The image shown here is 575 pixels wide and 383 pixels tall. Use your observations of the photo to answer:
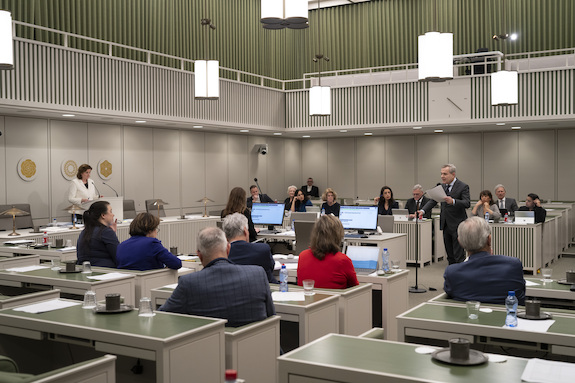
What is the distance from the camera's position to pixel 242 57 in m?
16.8

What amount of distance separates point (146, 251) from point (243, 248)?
1.15 m

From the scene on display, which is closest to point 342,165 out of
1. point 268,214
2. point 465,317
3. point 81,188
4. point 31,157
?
point 268,214

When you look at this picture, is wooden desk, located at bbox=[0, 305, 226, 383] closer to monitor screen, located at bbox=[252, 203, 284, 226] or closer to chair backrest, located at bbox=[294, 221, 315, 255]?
chair backrest, located at bbox=[294, 221, 315, 255]

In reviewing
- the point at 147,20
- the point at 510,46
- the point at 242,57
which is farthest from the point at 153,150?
the point at 510,46

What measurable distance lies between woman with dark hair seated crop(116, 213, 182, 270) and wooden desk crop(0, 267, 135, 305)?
352 millimetres

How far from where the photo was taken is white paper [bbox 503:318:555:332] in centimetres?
336

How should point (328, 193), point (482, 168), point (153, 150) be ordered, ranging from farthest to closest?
1. point (482, 168)
2. point (153, 150)
3. point (328, 193)

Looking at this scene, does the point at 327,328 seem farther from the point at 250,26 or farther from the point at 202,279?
the point at 250,26

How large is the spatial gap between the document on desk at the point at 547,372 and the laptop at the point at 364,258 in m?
3.07

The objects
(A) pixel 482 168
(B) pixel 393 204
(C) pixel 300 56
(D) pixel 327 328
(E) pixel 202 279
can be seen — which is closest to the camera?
(E) pixel 202 279

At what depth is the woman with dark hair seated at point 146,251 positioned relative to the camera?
5641 millimetres

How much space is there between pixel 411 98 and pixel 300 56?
5.31m

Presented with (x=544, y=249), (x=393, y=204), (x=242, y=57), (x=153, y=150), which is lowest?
(x=544, y=249)

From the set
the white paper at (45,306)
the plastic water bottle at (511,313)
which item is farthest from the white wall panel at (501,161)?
the white paper at (45,306)
